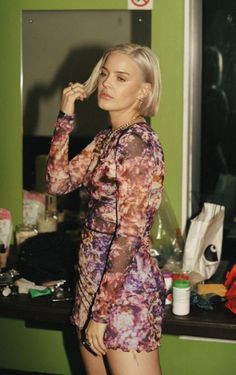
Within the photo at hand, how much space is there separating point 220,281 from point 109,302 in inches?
35.0

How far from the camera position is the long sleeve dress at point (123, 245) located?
1380 mm

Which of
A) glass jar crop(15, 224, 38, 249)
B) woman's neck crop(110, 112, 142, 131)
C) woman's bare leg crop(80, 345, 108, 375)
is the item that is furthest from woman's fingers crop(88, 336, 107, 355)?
glass jar crop(15, 224, 38, 249)

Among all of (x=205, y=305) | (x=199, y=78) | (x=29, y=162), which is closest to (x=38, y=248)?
(x=29, y=162)

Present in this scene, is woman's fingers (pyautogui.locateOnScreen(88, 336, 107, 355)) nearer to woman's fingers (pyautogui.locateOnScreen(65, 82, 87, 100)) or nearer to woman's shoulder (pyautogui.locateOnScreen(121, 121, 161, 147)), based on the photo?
woman's shoulder (pyautogui.locateOnScreen(121, 121, 161, 147))

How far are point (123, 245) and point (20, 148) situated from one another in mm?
1232

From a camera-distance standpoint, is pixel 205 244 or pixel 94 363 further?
pixel 205 244

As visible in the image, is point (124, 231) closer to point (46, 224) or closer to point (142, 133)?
point (142, 133)

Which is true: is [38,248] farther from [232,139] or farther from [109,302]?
[232,139]

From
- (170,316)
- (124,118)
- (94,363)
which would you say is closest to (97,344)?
(94,363)

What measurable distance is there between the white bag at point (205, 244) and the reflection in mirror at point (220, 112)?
8.9 inches

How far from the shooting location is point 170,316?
1.87 m

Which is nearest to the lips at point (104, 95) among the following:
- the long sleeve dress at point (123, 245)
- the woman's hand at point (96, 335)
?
the long sleeve dress at point (123, 245)

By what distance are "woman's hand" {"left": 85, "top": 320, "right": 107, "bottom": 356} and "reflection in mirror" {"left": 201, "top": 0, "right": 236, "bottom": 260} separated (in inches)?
46.0

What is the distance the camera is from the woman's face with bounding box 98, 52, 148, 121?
1.51 m
